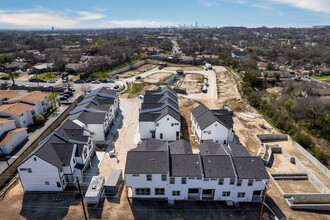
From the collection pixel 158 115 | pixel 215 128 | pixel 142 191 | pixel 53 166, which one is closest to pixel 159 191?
pixel 142 191

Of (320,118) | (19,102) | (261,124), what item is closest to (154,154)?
(261,124)

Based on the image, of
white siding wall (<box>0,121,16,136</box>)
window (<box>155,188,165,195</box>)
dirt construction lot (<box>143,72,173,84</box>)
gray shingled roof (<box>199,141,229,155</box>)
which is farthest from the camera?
dirt construction lot (<box>143,72,173,84</box>)

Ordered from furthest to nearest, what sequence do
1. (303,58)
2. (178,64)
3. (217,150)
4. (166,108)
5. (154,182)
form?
→ (303,58)
(178,64)
(166,108)
(217,150)
(154,182)

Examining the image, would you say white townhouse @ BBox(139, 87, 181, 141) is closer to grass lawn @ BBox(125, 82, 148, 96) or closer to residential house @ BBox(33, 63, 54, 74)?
grass lawn @ BBox(125, 82, 148, 96)

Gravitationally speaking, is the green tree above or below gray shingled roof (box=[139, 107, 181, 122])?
below

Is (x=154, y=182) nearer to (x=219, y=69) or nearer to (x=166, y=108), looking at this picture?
(x=166, y=108)

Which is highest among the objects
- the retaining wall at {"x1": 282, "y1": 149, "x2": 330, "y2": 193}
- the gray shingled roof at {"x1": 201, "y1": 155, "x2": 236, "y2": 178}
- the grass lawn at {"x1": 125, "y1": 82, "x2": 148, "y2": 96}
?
the gray shingled roof at {"x1": 201, "y1": 155, "x2": 236, "y2": 178}

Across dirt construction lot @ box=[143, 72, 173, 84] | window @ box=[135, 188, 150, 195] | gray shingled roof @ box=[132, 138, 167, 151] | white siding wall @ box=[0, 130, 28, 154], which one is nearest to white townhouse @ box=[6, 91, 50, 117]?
white siding wall @ box=[0, 130, 28, 154]
